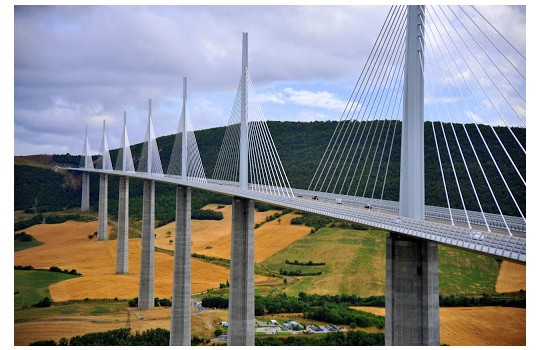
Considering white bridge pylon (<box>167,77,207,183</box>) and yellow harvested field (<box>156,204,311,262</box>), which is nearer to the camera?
white bridge pylon (<box>167,77,207,183</box>)

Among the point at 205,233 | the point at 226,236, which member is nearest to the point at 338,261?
the point at 226,236

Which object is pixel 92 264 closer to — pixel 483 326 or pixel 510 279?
pixel 510 279

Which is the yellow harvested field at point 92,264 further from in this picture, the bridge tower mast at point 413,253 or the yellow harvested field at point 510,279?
the bridge tower mast at point 413,253

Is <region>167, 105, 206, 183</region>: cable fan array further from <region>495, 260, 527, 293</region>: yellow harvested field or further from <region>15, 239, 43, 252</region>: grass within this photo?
<region>15, 239, 43, 252</region>: grass

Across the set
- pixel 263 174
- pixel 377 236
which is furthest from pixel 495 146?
pixel 263 174

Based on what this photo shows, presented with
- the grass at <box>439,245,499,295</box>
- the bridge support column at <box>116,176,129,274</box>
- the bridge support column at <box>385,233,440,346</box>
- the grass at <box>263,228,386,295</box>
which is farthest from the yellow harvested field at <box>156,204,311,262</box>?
the bridge support column at <box>385,233,440,346</box>
